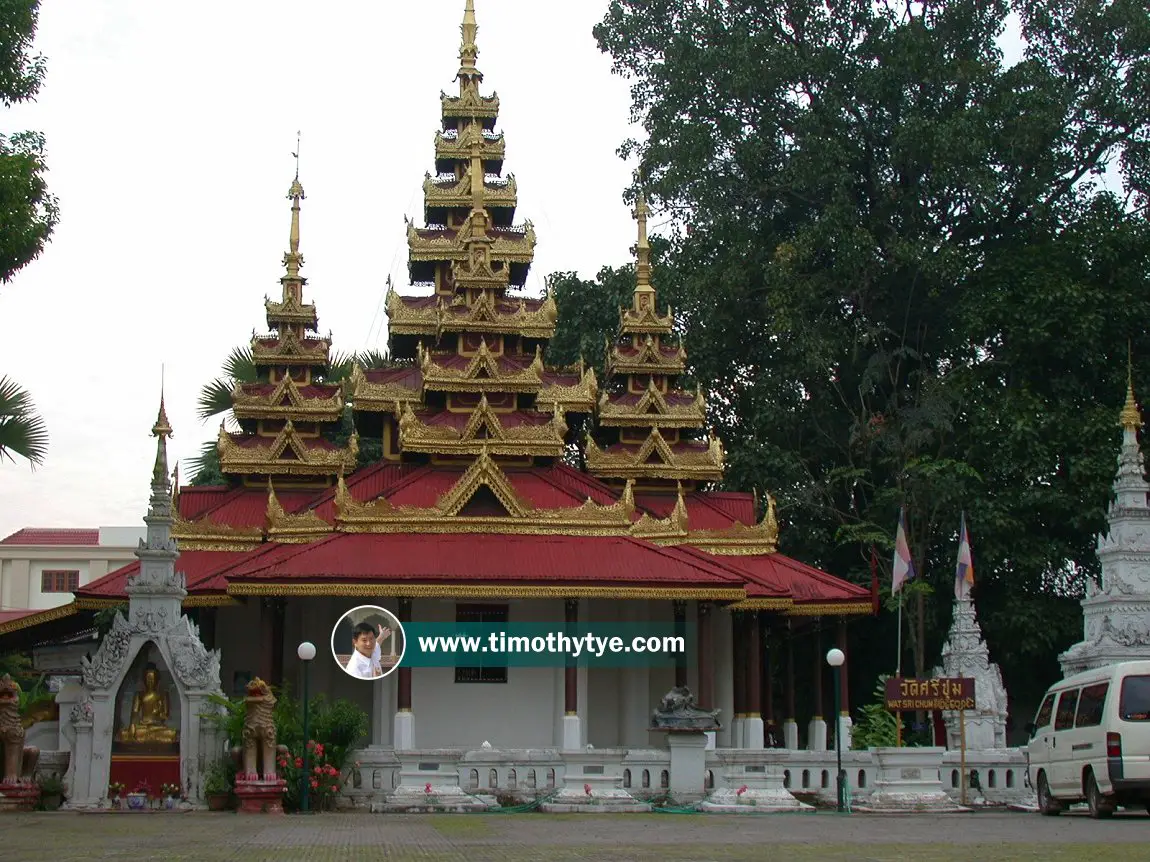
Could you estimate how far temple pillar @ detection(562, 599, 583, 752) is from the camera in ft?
95.7

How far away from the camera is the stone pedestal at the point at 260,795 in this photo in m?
22.2

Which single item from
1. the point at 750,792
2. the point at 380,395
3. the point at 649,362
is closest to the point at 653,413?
the point at 649,362

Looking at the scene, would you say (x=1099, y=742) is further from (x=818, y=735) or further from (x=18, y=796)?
(x=818, y=735)

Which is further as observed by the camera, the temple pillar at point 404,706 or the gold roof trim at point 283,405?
the gold roof trim at point 283,405

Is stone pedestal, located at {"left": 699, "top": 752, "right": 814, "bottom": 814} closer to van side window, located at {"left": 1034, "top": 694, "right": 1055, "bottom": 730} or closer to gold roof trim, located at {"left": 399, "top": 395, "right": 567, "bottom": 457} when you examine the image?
van side window, located at {"left": 1034, "top": 694, "right": 1055, "bottom": 730}

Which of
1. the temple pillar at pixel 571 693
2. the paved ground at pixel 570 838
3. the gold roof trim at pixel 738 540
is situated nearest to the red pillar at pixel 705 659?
the temple pillar at pixel 571 693

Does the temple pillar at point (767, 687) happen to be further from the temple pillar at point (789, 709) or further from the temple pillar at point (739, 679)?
the temple pillar at point (739, 679)

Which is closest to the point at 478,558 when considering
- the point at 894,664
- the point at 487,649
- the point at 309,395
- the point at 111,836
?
the point at 487,649

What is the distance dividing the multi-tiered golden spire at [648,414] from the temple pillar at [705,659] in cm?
630

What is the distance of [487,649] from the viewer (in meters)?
31.0

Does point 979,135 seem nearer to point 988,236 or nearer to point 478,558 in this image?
point 988,236

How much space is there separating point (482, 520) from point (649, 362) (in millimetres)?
8557

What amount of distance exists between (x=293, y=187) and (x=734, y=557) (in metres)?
15.7

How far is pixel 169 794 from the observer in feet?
74.4
